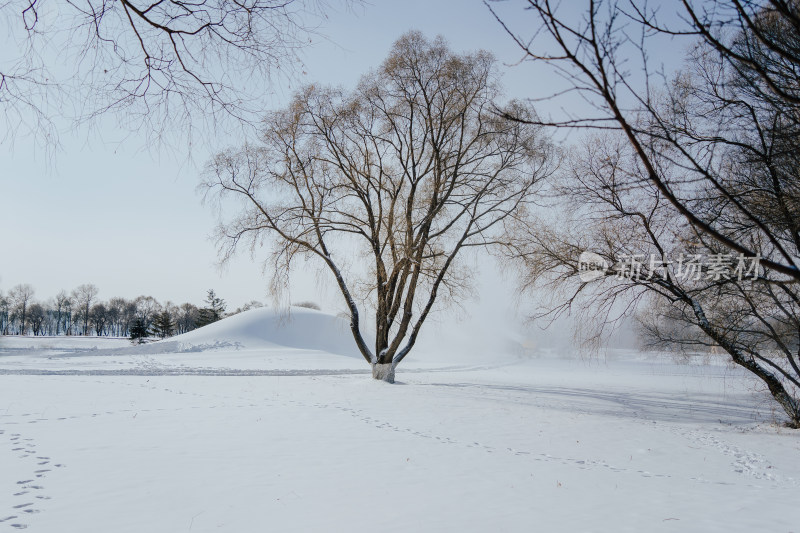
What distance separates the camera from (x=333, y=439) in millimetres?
6938

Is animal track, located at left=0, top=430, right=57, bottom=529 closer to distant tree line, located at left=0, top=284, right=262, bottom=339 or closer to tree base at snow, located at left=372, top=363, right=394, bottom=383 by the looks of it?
tree base at snow, located at left=372, top=363, right=394, bottom=383

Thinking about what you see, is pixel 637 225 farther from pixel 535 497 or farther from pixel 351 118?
pixel 351 118

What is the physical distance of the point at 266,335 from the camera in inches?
1444

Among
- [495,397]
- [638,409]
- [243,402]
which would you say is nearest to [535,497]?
[243,402]

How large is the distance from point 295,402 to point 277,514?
6604mm

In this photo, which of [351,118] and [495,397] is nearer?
[495,397]

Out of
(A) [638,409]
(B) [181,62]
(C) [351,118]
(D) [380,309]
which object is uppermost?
(C) [351,118]

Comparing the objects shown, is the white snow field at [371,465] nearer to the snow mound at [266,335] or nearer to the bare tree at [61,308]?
the snow mound at [266,335]

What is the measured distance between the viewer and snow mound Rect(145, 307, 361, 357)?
32.6 m

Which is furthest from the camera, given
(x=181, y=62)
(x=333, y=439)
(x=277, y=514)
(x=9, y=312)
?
(x=9, y=312)

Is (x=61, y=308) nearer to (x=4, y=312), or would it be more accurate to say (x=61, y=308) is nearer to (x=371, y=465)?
(x=4, y=312)

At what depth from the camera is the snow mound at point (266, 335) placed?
32.6 metres

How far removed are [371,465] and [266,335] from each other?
3272cm

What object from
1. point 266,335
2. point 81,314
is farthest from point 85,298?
point 266,335
